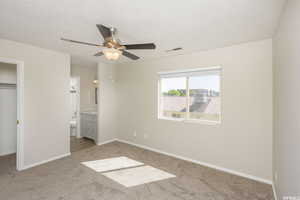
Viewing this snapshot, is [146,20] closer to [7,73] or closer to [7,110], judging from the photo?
[7,73]

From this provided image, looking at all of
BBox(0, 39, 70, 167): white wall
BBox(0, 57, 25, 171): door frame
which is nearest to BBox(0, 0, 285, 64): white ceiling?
BBox(0, 39, 70, 167): white wall

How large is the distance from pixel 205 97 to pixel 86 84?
403 cm

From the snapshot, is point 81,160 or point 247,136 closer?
point 247,136

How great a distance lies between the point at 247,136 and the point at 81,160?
11.2 feet

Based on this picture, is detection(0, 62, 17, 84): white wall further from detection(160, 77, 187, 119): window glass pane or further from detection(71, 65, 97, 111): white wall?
detection(160, 77, 187, 119): window glass pane

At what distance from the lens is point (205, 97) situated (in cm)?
312

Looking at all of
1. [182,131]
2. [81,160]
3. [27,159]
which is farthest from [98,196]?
[182,131]

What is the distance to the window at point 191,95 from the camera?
117 inches

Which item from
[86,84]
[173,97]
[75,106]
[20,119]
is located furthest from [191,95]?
[75,106]

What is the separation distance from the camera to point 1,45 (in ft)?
8.05

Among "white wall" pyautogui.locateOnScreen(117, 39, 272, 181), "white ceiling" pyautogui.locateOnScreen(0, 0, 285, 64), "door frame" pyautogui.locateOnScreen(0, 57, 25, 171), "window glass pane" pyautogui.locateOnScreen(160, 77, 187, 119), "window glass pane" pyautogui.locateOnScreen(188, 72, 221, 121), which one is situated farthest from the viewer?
"window glass pane" pyautogui.locateOnScreen(160, 77, 187, 119)

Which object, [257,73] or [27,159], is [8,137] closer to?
[27,159]

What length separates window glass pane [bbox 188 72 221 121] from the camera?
2.96m

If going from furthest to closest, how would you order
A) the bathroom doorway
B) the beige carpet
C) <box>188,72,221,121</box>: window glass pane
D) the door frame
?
1. the bathroom doorway
2. <box>188,72,221,121</box>: window glass pane
3. the door frame
4. the beige carpet
